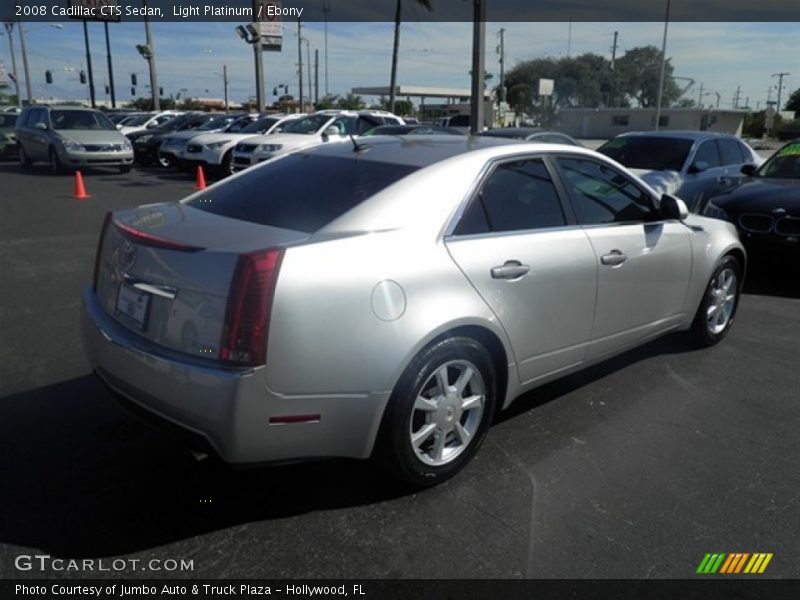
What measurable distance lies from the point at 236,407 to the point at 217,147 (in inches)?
627

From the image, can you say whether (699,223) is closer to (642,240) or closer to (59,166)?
(642,240)

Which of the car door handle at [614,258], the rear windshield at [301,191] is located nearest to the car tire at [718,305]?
the car door handle at [614,258]

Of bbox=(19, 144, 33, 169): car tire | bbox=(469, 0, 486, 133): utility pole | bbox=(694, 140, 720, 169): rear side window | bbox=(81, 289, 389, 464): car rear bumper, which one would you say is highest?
bbox=(469, 0, 486, 133): utility pole

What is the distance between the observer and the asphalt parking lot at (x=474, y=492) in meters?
2.66

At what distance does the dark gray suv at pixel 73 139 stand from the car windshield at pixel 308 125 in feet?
14.9

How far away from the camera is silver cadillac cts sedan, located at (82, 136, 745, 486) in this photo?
8.39ft

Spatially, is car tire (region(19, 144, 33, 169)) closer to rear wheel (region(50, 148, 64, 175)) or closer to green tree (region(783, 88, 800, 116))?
rear wheel (region(50, 148, 64, 175))

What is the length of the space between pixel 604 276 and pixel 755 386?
60.6 inches

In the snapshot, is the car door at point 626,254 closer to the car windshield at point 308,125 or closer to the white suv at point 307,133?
the white suv at point 307,133

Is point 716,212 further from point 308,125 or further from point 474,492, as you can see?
point 308,125

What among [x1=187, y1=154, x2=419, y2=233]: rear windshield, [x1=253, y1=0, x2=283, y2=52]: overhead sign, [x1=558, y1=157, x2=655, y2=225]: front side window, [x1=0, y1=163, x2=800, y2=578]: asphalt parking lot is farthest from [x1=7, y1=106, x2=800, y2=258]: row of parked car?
[x1=253, y1=0, x2=283, y2=52]: overhead sign

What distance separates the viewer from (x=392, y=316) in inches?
108

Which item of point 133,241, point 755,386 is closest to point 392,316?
point 133,241

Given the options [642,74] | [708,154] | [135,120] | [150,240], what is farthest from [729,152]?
[642,74]
